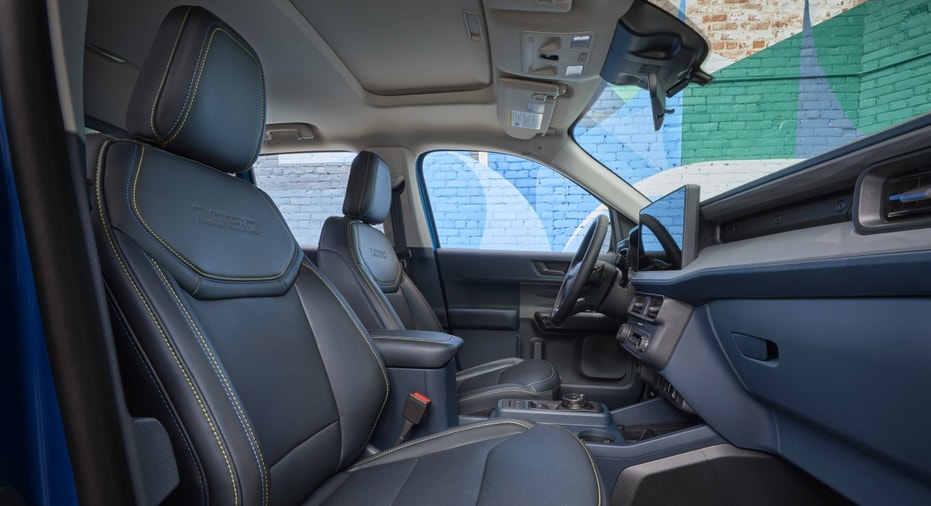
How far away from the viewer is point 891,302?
2.30ft

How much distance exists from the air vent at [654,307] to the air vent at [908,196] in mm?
779

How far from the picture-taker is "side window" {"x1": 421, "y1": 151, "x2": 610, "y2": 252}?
278cm

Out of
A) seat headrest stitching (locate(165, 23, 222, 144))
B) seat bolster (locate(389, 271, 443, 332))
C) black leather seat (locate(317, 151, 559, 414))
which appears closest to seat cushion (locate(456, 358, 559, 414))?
black leather seat (locate(317, 151, 559, 414))

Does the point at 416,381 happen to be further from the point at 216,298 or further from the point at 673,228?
the point at 673,228

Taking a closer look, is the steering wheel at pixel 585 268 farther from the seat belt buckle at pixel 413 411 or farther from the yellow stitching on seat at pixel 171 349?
the yellow stitching on seat at pixel 171 349

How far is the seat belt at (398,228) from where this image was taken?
9.54ft

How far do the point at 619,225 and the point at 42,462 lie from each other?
2.44 meters

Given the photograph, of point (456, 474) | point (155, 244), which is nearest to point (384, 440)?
point (456, 474)

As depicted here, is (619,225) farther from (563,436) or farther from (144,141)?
(144,141)

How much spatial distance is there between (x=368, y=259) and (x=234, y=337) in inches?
47.8

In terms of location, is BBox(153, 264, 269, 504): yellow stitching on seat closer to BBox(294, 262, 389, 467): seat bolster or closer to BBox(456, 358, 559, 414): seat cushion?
BBox(294, 262, 389, 467): seat bolster

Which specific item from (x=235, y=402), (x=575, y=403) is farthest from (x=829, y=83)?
(x=235, y=402)

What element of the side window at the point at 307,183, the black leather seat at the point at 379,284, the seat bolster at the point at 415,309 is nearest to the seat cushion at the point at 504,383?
the black leather seat at the point at 379,284

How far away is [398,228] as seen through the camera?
9.66ft
